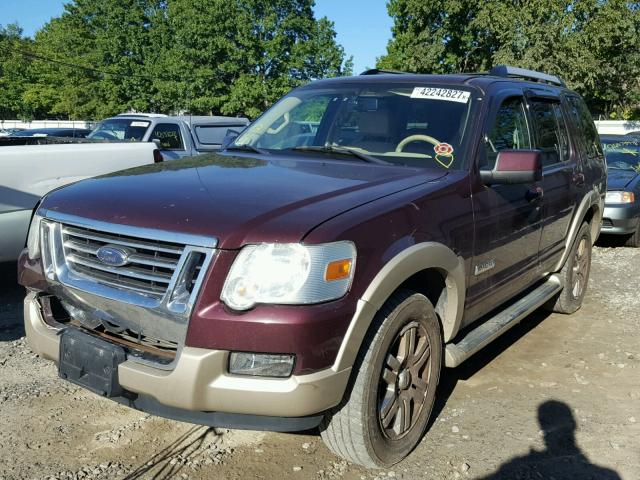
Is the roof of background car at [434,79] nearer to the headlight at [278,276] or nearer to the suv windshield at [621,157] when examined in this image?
the headlight at [278,276]

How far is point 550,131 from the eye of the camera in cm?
486

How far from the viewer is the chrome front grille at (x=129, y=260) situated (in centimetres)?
258

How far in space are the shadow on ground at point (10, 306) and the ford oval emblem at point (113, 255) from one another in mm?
2548

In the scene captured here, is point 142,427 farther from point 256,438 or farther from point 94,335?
point 94,335

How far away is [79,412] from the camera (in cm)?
364

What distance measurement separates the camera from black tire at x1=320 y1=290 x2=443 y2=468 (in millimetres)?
2771

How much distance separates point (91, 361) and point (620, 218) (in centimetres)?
807

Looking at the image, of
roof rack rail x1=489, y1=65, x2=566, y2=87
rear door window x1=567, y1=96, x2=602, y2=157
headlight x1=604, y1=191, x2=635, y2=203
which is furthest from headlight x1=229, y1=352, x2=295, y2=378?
headlight x1=604, y1=191, x2=635, y2=203

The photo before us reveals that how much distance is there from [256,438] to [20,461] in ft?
3.96

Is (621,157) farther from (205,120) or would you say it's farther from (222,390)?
(222,390)

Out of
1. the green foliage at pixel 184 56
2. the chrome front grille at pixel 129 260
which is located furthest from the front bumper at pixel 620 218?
the green foliage at pixel 184 56

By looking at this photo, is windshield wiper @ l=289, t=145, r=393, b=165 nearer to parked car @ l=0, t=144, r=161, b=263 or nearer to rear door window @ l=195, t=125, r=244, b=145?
parked car @ l=0, t=144, r=161, b=263

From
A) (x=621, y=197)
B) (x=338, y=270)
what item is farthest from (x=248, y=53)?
(x=338, y=270)

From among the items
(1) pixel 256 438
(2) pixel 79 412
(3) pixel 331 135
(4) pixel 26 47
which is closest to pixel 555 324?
(3) pixel 331 135
